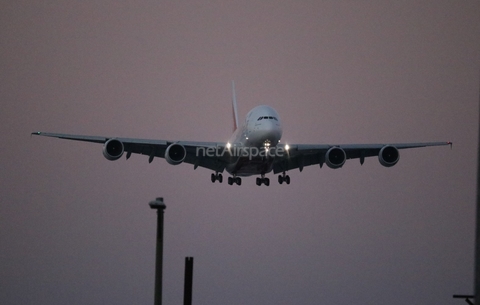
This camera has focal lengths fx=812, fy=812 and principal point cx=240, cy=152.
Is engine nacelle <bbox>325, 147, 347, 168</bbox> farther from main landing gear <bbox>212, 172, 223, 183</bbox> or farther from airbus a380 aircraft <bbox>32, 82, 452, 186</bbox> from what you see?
main landing gear <bbox>212, 172, 223, 183</bbox>

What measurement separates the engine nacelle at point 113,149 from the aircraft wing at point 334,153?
402 inches

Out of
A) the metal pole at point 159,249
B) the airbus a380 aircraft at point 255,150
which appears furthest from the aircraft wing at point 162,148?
the metal pole at point 159,249

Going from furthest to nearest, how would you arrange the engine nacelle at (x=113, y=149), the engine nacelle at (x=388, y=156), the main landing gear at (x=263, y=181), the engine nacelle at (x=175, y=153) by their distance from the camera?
the main landing gear at (x=263, y=181)
the engine nacelle at (x=388, y=156)
the engine nacelle at (x=175, y=153)
the engine nacelle at (x=113, y=149)

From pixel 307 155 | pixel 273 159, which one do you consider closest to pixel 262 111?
pixel 273 159

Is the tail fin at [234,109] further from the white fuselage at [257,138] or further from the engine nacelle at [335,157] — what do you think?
the engine nacelle at [335,157]

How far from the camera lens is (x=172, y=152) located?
52.3 m

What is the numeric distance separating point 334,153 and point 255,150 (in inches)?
224

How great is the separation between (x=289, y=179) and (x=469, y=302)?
1009 inches

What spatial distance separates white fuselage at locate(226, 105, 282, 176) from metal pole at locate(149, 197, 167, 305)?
Result: 1977 cm

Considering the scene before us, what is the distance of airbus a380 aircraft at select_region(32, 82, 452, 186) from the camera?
50.1 meters

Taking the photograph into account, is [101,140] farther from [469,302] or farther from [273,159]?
[469,302]

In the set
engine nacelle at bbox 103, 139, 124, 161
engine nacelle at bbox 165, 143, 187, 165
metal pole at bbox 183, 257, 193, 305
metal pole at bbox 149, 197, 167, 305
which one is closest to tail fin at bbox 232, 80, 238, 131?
engine nacelle at bbox 165, 143, 187, 165

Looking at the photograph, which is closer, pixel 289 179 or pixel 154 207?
pixel 154 207

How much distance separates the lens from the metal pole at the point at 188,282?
1431 inches
